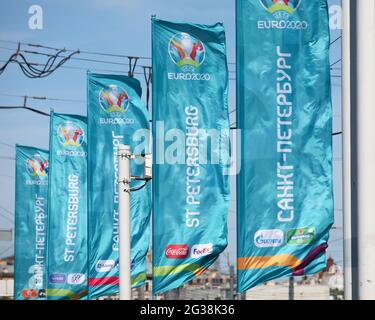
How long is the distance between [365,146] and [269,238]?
10310 mm

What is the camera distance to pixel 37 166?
103ft

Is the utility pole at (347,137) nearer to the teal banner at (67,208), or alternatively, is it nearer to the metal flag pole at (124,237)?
the metal flag pole at (124,237)

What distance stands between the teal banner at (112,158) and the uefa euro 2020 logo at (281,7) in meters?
8.00

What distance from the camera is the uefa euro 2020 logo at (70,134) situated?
26.8m

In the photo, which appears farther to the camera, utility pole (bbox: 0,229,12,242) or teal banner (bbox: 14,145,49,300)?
teal banner (bbox: 14,145,49,300)

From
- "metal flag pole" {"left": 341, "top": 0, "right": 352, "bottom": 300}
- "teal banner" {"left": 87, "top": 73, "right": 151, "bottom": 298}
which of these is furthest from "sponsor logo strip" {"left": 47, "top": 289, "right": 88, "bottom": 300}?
"metal flag pole" {"left": 341, "top": 0, "right": 352, "bottom": 300}

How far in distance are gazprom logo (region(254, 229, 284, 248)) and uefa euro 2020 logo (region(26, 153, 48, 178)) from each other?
57.1ft

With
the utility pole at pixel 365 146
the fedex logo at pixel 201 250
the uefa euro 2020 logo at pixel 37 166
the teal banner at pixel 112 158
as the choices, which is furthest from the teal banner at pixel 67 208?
the utility pole at pixel 365 146

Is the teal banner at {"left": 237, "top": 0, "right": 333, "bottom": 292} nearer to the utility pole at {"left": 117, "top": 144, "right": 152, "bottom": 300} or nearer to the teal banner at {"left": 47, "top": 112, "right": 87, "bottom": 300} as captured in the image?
the utility pole at {"left": 117, "top": 144, "right": 152, "bottom": 300}

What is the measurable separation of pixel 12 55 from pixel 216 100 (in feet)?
24.6

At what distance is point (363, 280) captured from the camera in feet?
14.8

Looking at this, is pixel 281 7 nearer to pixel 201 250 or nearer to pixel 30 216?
pixel 201 250

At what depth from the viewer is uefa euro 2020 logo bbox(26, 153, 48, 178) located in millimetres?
31203
